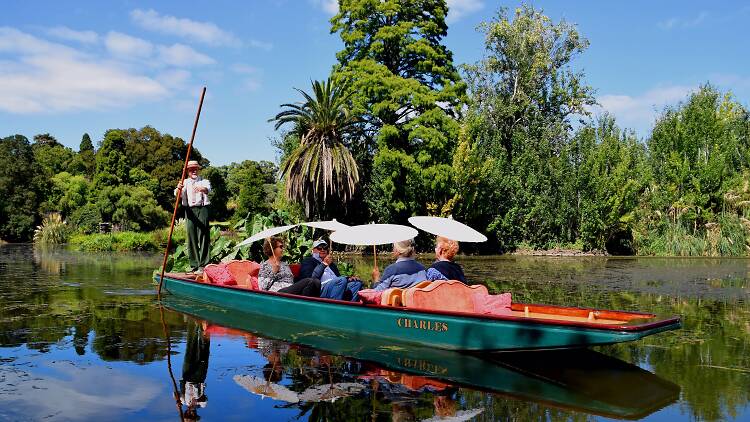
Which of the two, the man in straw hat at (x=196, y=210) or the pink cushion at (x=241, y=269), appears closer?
the pink cushion at (x=241, y=269)

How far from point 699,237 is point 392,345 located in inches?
1070

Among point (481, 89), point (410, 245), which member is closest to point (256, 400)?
point (410, 245)

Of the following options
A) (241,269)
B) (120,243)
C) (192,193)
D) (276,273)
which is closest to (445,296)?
(276,273)

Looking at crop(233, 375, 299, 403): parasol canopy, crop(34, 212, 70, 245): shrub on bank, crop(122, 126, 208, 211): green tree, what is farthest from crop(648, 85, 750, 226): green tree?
crop(122, 126, 208, 211): green tree

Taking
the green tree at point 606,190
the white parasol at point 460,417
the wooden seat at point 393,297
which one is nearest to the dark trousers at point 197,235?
the wooden seat at point 393,297

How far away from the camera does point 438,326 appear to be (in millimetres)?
8102

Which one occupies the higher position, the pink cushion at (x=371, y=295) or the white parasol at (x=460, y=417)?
the pink cushion at (x=371, y=295)

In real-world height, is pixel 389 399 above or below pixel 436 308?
below

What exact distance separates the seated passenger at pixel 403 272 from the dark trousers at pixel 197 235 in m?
5.81

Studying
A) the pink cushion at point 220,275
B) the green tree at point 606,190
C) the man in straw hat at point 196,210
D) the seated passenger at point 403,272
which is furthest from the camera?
the green tree at point 606,190

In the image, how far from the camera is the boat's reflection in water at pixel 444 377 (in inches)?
245

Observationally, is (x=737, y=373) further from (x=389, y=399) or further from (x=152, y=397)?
(x=152, y=397)

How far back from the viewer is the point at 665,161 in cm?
3488

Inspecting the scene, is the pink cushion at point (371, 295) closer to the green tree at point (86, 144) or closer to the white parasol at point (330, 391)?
the white parasol at point (330, 391)
